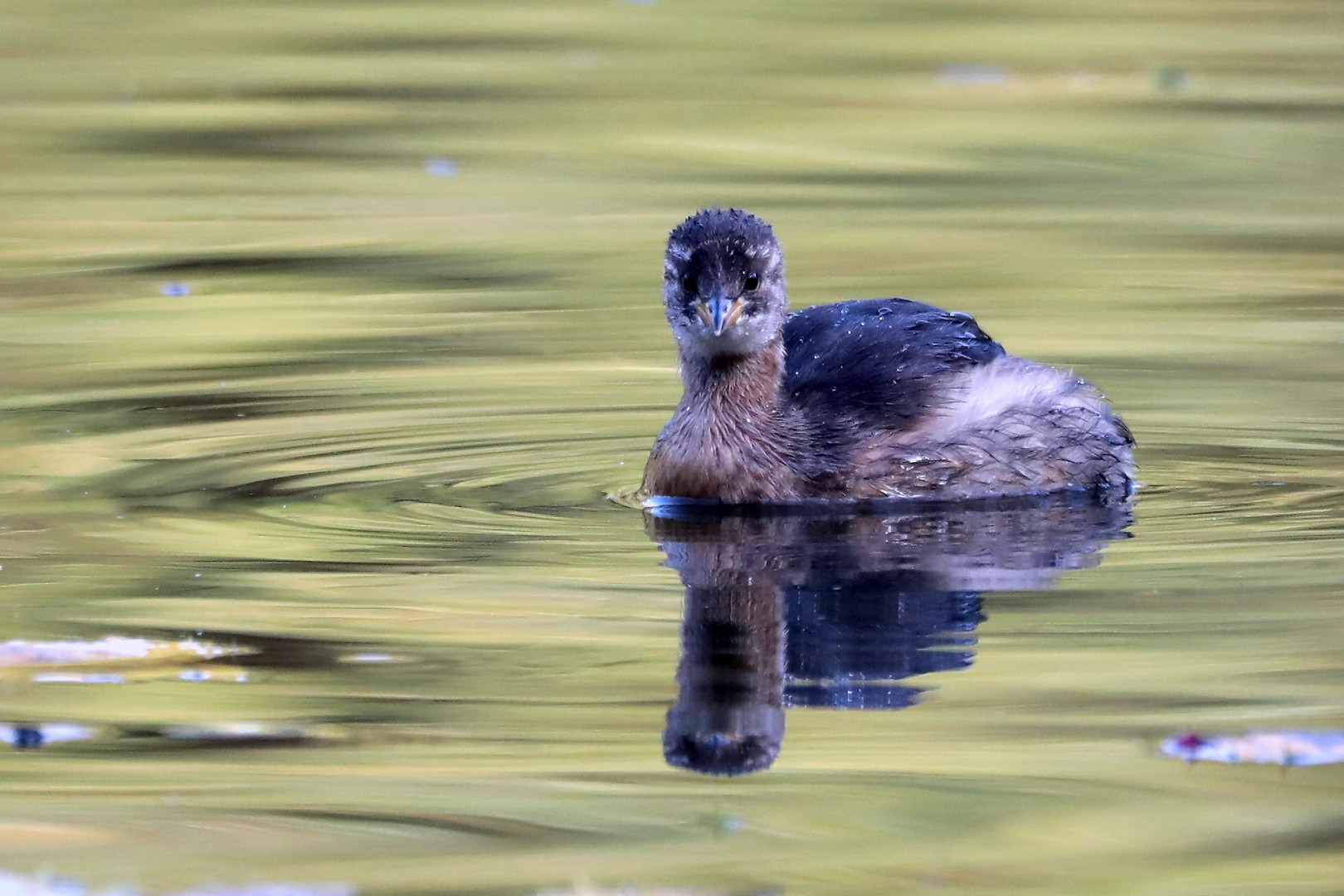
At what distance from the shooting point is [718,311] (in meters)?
8.91

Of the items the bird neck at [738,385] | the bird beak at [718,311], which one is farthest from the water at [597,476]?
the bird beak at [718,311]

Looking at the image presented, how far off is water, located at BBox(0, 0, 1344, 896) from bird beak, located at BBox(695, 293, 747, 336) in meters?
0.69

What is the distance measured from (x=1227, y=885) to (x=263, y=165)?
39.3 ft

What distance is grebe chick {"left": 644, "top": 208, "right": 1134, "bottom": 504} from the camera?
8.92 meters

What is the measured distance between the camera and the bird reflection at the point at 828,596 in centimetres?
620

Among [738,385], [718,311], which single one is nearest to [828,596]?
[718,311]

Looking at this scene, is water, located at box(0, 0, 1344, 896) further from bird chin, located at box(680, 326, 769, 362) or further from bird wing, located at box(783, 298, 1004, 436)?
bird wing, located at box(783, 298, 1004, 436)

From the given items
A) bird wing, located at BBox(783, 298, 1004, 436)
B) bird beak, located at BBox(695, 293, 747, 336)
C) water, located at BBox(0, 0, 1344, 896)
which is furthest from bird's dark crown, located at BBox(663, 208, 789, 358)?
water, located at BBox(0, 0, 1344, 896)

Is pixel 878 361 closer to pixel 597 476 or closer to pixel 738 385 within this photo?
pixel 738 385

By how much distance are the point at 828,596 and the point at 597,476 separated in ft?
6.70

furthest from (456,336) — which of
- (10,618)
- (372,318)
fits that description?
(10,618)

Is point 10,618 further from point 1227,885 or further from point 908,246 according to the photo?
point 908,246

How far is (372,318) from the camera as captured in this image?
12.1 metres

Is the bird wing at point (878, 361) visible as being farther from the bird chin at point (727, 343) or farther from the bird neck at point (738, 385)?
the bird chin at point (727, 343)
